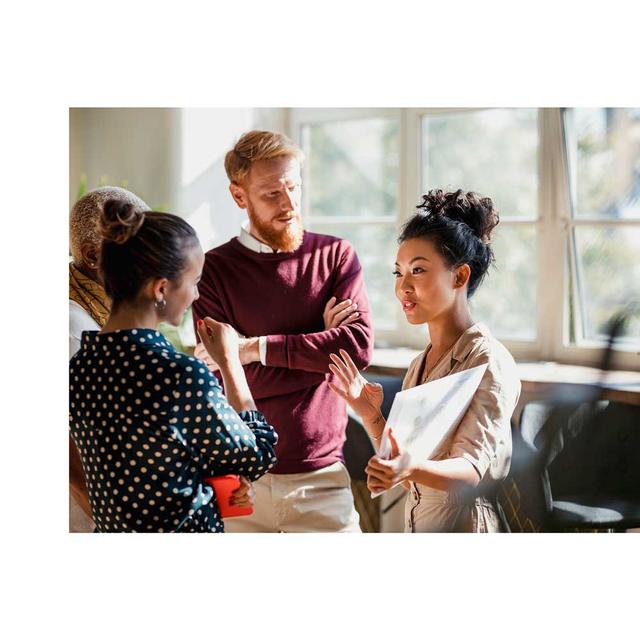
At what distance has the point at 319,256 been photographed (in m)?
2.60

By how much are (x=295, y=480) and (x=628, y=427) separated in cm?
108

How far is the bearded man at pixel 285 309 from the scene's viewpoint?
2551mm

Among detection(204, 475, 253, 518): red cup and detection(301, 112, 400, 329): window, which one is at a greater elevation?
detection(301, 112, 400, 329): window

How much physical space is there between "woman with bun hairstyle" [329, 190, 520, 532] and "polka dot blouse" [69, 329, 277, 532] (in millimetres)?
429

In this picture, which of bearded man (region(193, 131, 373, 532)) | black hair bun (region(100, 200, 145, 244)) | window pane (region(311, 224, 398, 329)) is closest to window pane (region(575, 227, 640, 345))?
window pane (region(311, 224, 398, 329))

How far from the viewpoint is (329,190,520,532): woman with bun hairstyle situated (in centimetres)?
240

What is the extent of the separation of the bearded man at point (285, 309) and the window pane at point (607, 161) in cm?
90

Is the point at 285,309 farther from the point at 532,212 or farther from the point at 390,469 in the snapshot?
the point at 532,212

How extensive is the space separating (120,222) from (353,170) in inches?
73.7

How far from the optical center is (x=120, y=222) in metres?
2.20

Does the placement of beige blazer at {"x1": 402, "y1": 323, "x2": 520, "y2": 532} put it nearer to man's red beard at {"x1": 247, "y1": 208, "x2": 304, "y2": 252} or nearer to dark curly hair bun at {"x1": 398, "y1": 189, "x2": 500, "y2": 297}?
dark curly hair bun at {"x1": 398, "y1": 189, "x2": 500, "y2": 297}

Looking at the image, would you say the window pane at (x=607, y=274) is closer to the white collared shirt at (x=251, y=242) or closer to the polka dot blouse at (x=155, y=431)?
the white collared shirt at (x=251, y=242)

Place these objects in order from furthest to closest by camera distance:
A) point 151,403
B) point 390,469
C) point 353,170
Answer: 1. point 353,170
2. point 390,469
3. point 151,403

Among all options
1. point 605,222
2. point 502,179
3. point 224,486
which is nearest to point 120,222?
point 224,486
